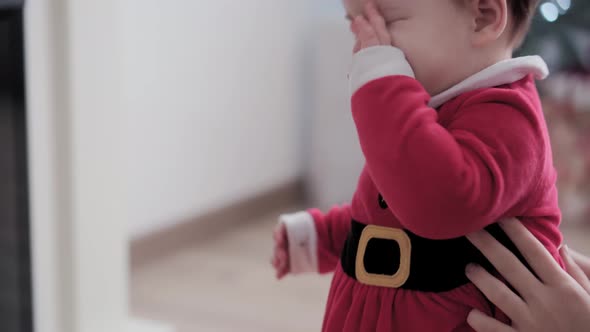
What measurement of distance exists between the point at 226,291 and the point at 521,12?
51.7 inches

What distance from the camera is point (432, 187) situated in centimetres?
57

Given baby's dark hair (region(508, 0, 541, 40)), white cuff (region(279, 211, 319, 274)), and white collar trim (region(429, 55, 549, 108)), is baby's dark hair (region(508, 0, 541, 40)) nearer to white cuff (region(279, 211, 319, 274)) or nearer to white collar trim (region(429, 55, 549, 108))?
white collar trim (region(429, 55, 549, 108))

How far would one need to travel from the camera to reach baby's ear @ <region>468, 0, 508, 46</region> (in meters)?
0.62

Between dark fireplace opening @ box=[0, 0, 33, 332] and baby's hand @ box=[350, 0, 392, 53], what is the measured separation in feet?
2.21

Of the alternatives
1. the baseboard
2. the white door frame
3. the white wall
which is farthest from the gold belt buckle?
the baseboard

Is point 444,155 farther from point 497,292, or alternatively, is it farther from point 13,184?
point 13,184

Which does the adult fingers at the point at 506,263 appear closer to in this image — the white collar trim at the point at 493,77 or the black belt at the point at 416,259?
the black belt at the point at 416,259

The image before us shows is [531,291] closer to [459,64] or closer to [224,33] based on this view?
[459,64]

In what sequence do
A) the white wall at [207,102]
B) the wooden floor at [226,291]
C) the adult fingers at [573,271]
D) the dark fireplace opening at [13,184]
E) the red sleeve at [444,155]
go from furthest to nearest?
the white wall at [207,102], the wooden floor at [226,291], the dark fireplace opening at [13,184], the adult fingers at [573,271], the red sleeve at [444,155]

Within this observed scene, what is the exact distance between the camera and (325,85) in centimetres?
253

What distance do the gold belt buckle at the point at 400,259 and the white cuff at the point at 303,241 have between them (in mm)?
118

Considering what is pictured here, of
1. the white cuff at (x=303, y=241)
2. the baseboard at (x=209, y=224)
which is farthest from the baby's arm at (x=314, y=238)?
the baseboard at (x=209, y=224)

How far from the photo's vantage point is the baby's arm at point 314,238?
79 cm

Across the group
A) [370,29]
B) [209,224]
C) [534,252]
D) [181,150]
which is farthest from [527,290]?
[209,224]
